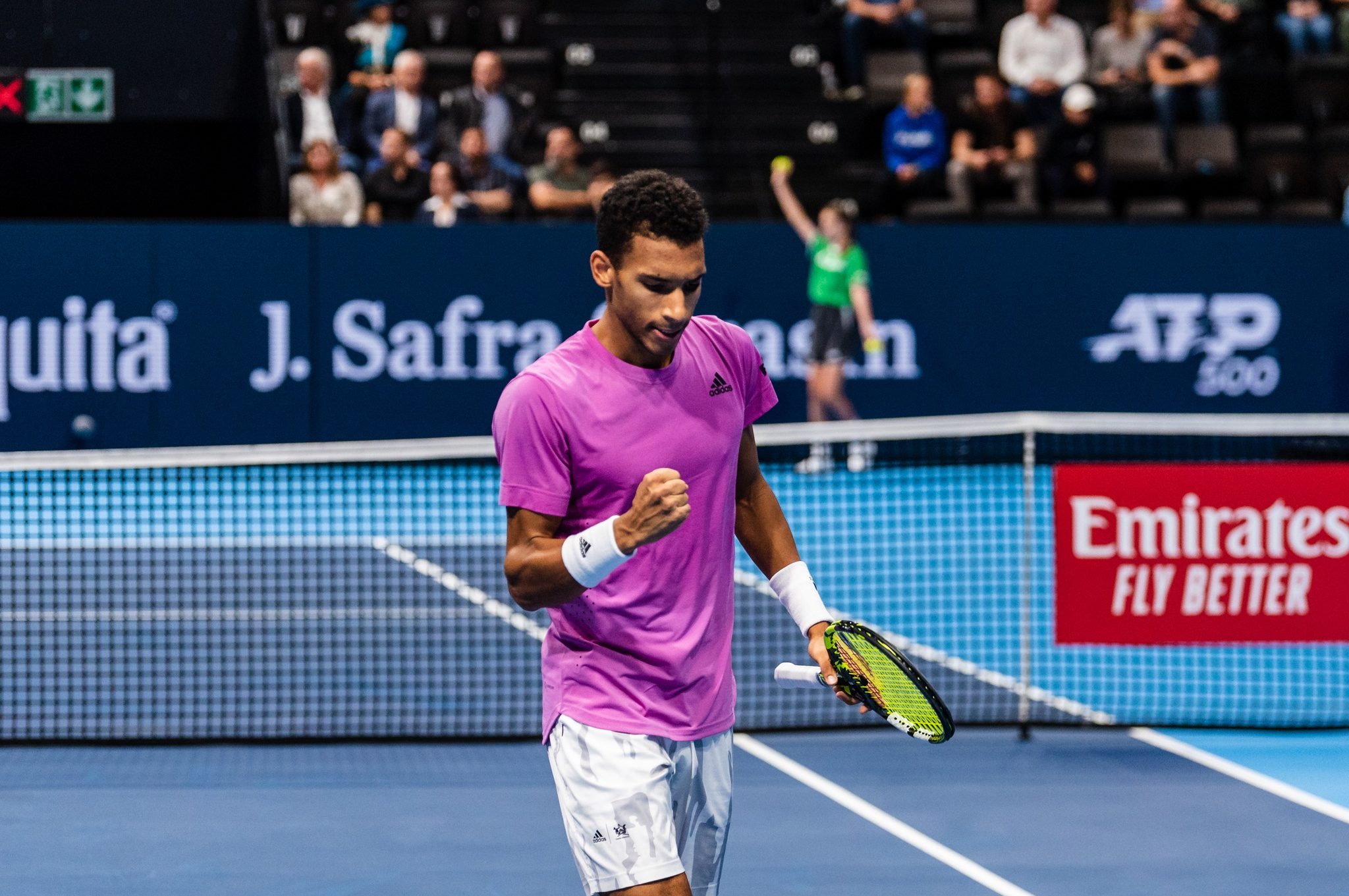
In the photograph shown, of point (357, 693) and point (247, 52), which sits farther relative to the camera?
point (247, 52)

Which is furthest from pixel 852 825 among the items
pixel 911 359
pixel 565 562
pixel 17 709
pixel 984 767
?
pixel 911 359

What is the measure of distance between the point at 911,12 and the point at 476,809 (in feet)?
46.2

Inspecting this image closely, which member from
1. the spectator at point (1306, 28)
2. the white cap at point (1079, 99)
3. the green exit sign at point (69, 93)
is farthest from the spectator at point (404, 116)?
the spectator at point (1306, 28)

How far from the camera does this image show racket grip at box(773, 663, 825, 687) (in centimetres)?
377

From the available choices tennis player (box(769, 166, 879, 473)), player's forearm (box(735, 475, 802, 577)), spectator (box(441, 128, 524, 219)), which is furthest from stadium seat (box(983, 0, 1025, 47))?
player's forearm (box(735, 475, 802, 577))

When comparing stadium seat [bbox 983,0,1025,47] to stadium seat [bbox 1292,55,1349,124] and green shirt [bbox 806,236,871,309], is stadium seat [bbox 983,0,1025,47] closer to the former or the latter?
stadium seat [bbox 1292,55,1349,124]

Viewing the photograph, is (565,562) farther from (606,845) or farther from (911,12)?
(911,12)

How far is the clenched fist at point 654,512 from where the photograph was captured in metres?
3.39

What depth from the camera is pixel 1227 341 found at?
16.2 m

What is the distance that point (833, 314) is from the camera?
15445mm

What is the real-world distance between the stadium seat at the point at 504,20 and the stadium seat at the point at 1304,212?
24.8ft

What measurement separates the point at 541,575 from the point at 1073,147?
51.0 ft

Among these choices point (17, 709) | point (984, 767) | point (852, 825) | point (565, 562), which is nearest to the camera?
point (565, 562)

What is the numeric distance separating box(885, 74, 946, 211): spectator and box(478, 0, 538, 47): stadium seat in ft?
12.8
